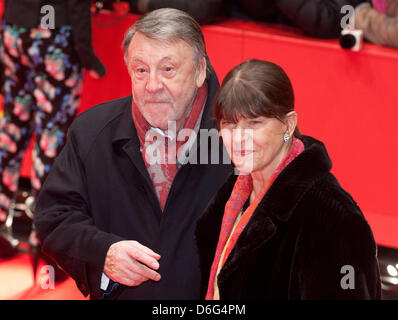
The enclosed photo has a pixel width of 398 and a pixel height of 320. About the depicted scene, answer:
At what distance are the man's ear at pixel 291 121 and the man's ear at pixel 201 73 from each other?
0.45 m

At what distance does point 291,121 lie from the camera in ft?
6.54

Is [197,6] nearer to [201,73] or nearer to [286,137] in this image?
[201,73]

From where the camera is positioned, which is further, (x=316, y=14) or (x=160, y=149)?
(x=316, y=14)

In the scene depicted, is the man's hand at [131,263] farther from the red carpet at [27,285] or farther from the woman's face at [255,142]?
the red carpet at [27,285]

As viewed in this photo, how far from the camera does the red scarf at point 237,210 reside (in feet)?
6.59

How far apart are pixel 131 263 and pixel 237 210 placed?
33cm

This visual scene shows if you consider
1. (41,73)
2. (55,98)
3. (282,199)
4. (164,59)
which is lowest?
(55,98)

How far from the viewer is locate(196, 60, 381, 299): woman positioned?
71.7 inches

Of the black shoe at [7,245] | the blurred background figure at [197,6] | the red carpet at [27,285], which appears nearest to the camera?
the red carpet at [27,285]

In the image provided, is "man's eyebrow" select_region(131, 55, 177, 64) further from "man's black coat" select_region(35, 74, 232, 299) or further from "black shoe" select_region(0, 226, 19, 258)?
"black shoe" select_region(0, 226, 19, 258)

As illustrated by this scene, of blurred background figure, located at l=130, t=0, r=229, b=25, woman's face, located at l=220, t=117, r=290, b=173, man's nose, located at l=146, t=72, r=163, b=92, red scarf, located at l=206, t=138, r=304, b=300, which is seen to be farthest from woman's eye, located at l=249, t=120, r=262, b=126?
blurred background figure, located at l=130, t=0, r=229, b=25

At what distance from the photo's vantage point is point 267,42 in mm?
3883

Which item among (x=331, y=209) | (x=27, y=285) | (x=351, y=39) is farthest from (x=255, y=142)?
(x=27, y=285)

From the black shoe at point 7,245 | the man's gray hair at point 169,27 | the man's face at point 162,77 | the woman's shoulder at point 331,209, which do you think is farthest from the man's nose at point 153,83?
the black shoe at point 7,245
